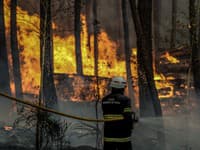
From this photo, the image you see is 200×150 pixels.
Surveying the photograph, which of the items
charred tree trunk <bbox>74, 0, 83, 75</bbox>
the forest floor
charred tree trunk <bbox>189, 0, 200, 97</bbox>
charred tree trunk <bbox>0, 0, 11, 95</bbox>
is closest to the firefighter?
the forest floor

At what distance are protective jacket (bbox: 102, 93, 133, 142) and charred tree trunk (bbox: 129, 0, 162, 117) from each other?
5.15 metres

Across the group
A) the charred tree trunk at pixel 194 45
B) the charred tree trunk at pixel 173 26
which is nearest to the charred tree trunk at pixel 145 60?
the charred tree trunk at pixel 194 45

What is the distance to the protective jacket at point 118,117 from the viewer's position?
554cm

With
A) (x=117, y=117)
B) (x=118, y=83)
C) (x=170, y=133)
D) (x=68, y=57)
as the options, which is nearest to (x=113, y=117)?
(x=117, y=117)

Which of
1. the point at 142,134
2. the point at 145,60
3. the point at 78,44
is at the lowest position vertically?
the point at 142,134

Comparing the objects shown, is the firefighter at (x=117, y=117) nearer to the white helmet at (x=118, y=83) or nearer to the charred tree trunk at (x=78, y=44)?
the white helmet at (x=118, y=83)

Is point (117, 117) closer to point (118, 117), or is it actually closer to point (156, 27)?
point (118, 117)

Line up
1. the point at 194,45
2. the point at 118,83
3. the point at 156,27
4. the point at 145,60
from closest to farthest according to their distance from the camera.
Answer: the point at 118,83, the point at 145,60, the point at 194,45, the point at 156,27

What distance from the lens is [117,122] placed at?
5668mm

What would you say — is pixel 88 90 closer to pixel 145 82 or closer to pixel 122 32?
pixel 122 32

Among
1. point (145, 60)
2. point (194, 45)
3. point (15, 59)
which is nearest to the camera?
point (145, 60)

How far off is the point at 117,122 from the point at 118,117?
9cm

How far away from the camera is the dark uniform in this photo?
5.55 metres

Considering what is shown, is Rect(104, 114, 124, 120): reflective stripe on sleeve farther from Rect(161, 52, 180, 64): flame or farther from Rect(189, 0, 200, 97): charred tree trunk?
Rect(161, 52, 180, 64): flame
